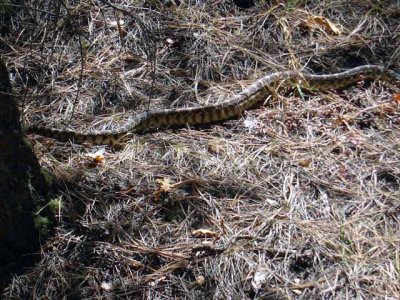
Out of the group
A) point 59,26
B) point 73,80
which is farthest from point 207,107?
point 59,26

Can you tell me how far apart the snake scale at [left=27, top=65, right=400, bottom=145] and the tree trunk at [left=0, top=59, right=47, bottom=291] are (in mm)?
1201

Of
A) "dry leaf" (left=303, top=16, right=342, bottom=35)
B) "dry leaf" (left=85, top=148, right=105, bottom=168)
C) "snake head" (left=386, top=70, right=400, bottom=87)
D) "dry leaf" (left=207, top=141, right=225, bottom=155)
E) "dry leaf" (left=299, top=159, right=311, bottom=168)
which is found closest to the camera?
"dry leaf" (left=299, top=159, right=311, bottom=168)

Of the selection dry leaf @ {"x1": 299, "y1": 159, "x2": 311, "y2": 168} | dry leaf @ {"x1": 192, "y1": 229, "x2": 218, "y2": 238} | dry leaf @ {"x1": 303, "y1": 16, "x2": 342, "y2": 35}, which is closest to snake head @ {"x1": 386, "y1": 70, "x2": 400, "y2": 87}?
dry leaf @ {"x1": 303, "y1": 16, "x2": 342, "y2": 35}

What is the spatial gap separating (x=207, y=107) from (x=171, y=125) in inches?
15.3

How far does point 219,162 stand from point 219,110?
2.97ft

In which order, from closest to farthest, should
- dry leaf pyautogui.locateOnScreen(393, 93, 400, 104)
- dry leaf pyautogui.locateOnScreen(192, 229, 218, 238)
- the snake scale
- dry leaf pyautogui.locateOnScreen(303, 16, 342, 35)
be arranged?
1. dry leaf pyautogui.locateOnScreen(192, 229, 218, 238)
2. the snake scale
3. dry leaf pyautogui.locateOnScreen(393, 93, 400, 104)
4. dry leaf pyautogui.locateOnScreen(303, 16, 342, 35)

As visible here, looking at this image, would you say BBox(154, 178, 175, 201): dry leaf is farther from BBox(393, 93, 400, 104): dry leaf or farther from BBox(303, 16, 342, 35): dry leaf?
BBox(303, 16, 342, 35): dry leaf

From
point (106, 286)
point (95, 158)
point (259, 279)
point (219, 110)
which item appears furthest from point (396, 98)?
point (106, 286)

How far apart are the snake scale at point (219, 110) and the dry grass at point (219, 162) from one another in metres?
0.12

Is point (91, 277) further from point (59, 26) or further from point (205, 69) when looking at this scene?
point (59, 26)

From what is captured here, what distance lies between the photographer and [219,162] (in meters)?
6.26

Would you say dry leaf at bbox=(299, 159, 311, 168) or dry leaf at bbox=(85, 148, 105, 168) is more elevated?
dry leaf at bbox=(299, 159, 311, 168)

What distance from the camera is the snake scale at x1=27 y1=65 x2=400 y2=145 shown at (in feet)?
22.0

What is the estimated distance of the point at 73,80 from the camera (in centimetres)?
748
